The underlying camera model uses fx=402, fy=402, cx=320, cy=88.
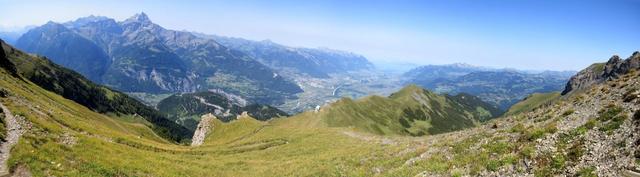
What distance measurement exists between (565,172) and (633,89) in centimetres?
1806

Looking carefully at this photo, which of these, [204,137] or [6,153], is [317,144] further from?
[204,137]

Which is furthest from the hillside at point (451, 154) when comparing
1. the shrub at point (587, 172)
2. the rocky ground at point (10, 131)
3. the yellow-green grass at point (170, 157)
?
the rocky ground at point (10, 131)

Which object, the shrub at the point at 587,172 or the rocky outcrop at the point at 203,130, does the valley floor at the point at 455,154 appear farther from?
the rocky outcrop at the point at 203,130

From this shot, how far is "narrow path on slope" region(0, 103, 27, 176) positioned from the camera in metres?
32.2

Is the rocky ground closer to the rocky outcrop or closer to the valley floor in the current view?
the valley floor

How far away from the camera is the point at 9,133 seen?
40.1 metres

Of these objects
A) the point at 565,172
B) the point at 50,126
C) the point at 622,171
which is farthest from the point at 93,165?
the point at 622,171

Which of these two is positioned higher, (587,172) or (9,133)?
(587,172)

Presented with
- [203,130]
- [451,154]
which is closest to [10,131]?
[451,154]

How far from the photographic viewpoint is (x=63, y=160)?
118ft

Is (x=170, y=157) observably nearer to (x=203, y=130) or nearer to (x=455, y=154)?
(x=455, y=154)

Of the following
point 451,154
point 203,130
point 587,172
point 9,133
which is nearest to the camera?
point 587,172

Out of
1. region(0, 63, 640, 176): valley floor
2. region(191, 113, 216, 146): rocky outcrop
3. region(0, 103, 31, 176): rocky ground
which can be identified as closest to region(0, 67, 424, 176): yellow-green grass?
region(0, 63, 640, 176): valley floor

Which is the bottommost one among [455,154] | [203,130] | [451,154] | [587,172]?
[203,130]
